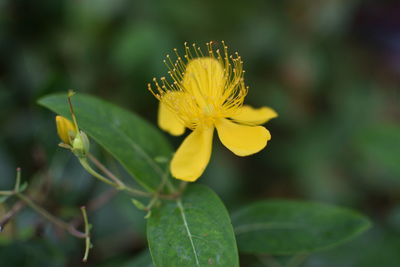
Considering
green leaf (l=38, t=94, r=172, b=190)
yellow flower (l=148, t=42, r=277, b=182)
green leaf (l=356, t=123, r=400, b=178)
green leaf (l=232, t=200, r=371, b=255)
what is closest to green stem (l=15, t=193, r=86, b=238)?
green leaf (l=38, t=94, r=172, b=190)

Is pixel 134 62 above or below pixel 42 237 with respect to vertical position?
above

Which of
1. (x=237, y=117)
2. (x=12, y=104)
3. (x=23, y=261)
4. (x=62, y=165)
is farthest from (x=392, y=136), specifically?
(x=12, y=104)

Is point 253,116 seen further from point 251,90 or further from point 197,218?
point 251,90


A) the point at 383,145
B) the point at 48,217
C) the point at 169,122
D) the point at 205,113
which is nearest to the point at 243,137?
the point at 205,113

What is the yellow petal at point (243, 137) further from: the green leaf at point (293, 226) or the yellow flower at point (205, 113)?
the green leaf at point (293, 226)

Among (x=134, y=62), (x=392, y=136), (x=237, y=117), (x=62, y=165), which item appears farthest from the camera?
(x=134, y=62)

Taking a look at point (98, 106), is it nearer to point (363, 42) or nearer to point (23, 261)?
point (23, 261)
